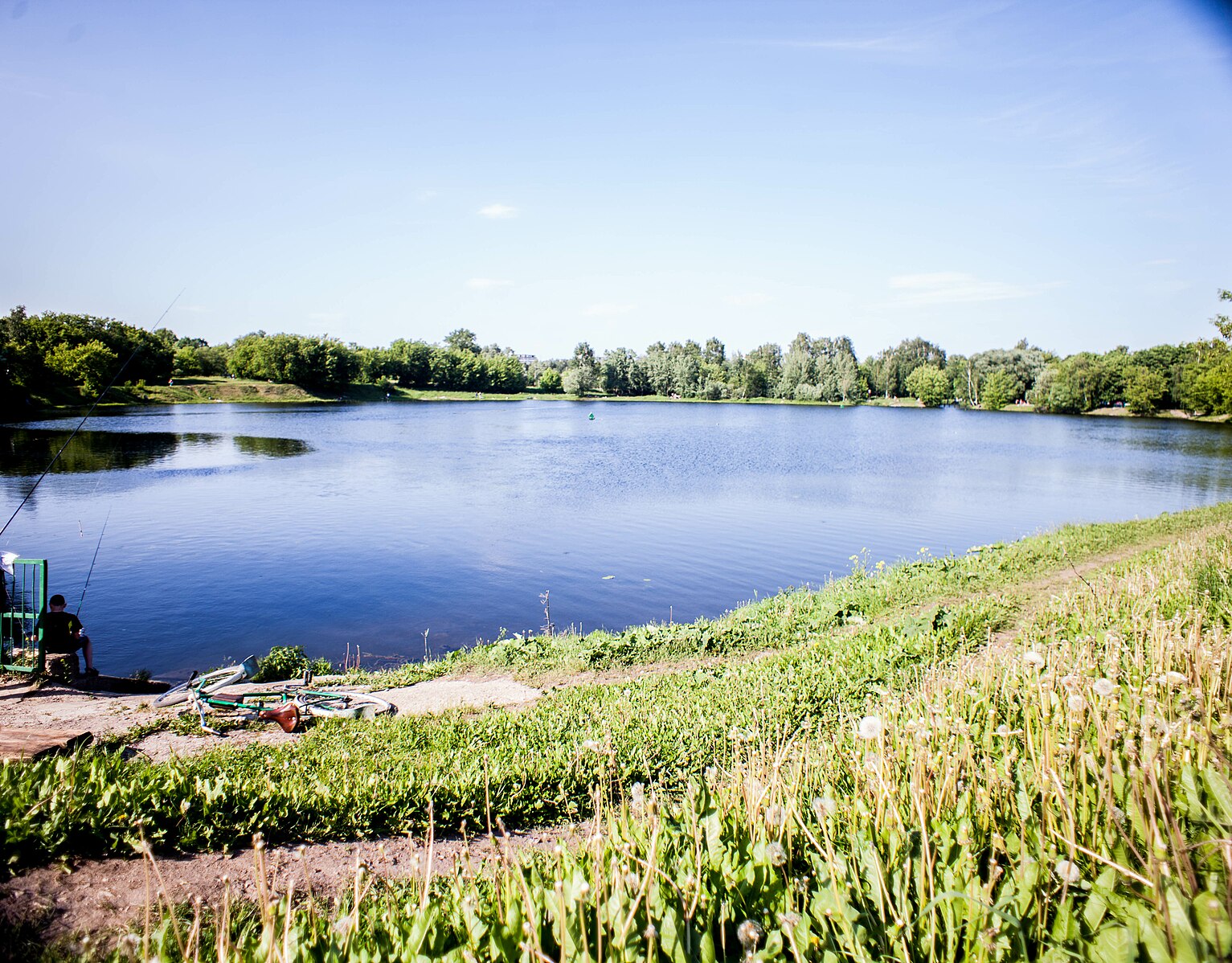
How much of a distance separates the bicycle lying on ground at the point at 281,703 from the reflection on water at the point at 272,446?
40386 mm

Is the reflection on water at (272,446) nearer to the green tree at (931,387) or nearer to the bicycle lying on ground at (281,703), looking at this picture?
the bicycle lying on ground at (281,703)

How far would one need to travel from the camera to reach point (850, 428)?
83375 millimetres

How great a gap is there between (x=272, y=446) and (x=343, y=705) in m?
48.9

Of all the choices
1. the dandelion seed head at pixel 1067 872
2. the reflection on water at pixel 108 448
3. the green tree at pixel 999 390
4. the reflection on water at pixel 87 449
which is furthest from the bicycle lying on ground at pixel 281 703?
the green tree at pixel 999 390

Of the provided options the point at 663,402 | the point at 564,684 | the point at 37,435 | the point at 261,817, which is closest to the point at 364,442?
the point at 37,435

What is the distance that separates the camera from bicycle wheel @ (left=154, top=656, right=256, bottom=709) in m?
9.55

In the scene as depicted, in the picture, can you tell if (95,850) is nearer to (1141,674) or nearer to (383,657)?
(1141,674)

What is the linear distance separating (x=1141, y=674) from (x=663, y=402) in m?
142

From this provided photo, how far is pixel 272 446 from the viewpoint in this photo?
52.8m

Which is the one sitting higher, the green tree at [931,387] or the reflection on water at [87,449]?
the green tree at [931,387]

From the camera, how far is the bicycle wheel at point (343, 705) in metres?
9.27

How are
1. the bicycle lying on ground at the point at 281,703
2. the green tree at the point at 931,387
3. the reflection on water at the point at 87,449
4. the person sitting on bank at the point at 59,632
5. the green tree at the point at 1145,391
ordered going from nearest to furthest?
the bicycle lying on ground at the point at 281,703 < the person sitting on bank at the point at 59,632 < the reflection on water at the point at 87,449 < the green tree at the point at 1145,391 < the green tree at the point at 931,387

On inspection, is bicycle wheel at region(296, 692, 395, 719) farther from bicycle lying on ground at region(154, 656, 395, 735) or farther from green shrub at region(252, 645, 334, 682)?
green shrub at region(252, 645, 334, 682)

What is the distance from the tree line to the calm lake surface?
3208 cm
